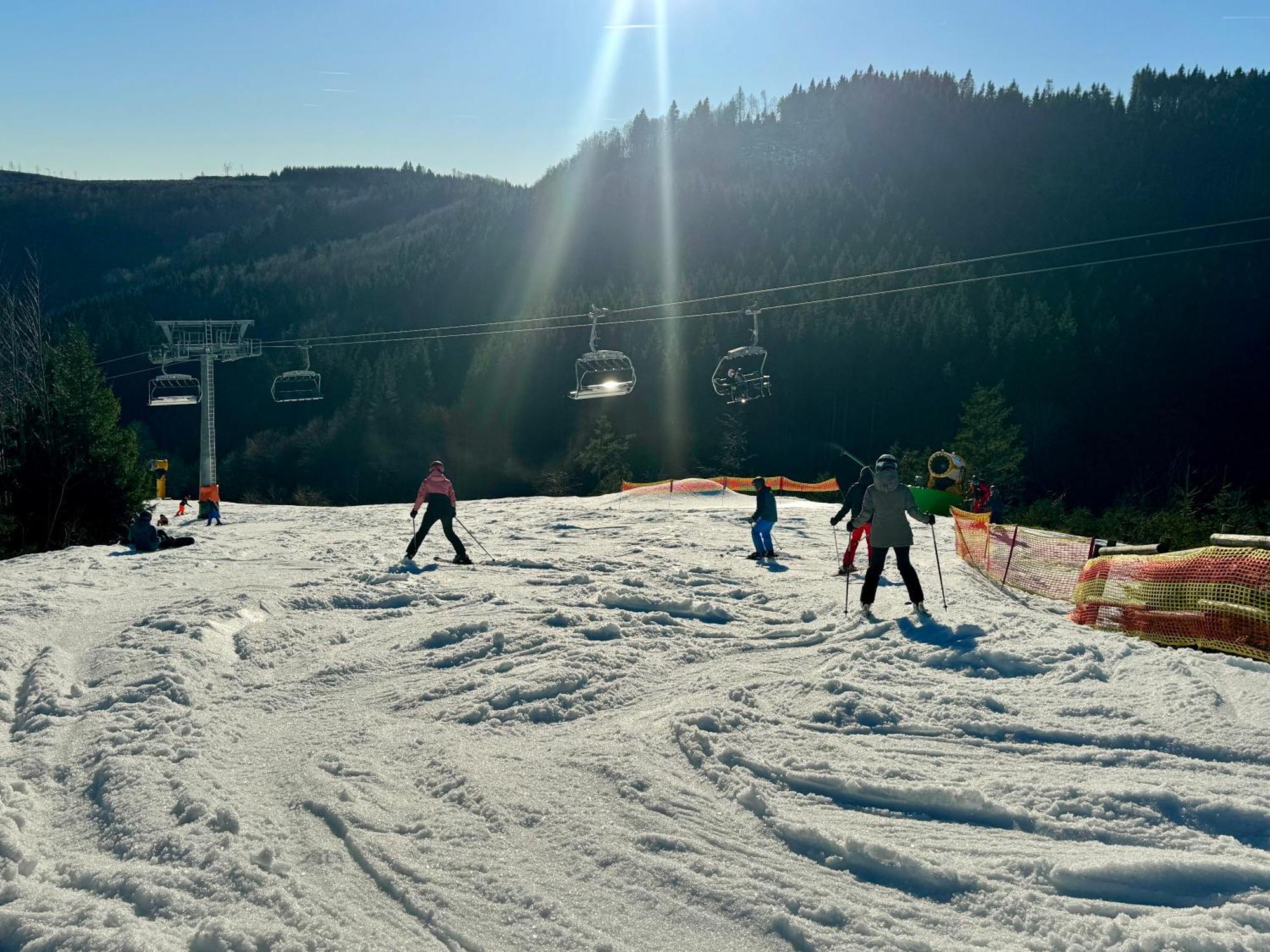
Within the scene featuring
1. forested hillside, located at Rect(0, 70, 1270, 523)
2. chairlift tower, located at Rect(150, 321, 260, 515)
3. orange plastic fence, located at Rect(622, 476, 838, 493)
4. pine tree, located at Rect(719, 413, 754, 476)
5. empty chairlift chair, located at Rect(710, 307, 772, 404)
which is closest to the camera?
empty chairlift chair, located at Rect(710, 307, 772, 404)

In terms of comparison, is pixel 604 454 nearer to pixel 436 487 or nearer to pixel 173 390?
pixel 173 390

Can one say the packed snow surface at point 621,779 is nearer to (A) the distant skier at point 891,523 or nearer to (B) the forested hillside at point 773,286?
(A) the distant skier at point 891,523

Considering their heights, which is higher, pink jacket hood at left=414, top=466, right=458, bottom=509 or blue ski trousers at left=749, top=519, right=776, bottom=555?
pink jacket hood at left=414, top=466, right=458, bottom=509

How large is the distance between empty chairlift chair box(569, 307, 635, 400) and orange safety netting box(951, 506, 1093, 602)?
8.28 meters

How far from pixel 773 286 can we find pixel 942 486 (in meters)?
59.7

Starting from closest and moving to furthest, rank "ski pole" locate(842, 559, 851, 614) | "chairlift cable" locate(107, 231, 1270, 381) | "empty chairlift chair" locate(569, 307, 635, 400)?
1. "ski pole" locate(842, 559, 851, 614)
2. "empty chairlift chair" locate(569, 307, 635, 400)
3. "chairlift cable" locate(107, 231, 1270, 381)

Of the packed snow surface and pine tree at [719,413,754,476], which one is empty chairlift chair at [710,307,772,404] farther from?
pine tree at [719,413,754,476]

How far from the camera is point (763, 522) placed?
45.2 feet

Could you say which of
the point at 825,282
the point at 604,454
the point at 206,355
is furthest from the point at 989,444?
the point at 206,355

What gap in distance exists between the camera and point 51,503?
25047 mm

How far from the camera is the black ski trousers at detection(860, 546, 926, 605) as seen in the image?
902cm

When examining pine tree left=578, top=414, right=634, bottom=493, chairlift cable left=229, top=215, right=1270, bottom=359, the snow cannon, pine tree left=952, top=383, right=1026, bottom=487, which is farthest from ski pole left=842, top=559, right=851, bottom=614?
pine tree left=578, top=414, right=634, bottom=493

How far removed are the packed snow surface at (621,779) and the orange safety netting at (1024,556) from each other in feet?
5.41

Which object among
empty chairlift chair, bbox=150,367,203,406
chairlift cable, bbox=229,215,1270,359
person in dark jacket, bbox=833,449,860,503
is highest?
chairlift cable, bbox=229,215,1270,359
